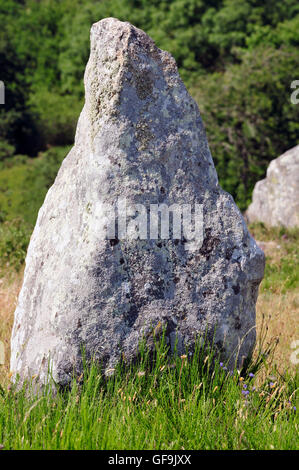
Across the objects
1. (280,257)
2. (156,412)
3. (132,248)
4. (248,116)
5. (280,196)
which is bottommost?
(156,412)

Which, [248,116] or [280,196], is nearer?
[280,196]

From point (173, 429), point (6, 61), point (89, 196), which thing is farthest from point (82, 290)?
point (6, 61)

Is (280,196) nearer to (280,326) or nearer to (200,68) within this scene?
(280,326)

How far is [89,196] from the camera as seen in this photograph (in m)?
3.13

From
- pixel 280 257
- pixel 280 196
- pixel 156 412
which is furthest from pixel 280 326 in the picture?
pixel 280 196

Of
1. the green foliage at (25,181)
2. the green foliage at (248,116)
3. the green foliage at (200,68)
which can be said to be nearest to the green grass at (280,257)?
the green foliage at (248,116)

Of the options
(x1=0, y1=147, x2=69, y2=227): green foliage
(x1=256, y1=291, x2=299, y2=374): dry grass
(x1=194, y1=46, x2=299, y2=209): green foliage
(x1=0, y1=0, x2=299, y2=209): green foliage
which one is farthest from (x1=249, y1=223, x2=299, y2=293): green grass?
(x1=0, y1=147, x2=69, y2=227): green foliage

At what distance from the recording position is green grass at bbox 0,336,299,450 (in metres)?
2.45

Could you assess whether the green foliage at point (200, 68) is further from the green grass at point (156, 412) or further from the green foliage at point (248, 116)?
the green grass at point (156, 412)

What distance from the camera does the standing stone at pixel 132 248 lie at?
2.98 metres

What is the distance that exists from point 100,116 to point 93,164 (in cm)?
29

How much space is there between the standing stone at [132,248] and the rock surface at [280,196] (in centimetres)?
590

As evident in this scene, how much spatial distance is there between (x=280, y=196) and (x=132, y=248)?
6758 mm

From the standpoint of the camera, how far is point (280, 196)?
9.37m
